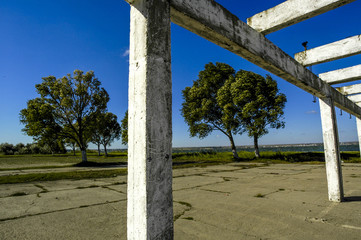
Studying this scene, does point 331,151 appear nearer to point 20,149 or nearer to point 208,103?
point 208,103

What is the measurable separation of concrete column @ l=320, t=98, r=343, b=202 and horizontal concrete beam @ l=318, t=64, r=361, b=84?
0.55 m

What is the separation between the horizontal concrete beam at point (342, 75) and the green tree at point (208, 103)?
1438 cm

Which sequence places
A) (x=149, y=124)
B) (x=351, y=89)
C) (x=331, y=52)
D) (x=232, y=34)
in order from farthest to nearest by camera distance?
→ (x=351, y=89), (x=331, y=52), (x=232, y=34), (x=149, y=124)

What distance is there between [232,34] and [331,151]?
3843mm

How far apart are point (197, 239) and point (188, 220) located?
71 cm

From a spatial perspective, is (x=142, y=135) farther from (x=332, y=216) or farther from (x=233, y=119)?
(x=233, y=119)

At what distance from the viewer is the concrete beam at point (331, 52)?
3.68 meters

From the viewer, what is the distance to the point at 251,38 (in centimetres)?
241

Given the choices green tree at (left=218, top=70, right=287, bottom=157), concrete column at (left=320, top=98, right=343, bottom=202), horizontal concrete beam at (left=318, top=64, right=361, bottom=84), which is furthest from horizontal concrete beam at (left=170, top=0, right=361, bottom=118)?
green tree at (left=218, top=70, right=287, bottom=157)

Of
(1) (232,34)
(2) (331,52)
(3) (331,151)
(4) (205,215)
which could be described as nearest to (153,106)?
(1) (232,34)

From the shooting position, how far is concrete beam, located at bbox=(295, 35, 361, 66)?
3.68 m

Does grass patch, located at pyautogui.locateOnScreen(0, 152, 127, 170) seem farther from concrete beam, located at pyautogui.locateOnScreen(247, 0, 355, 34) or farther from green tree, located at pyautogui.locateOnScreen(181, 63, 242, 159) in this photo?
concrete beam, located at pyautogui.locateOnScreen(247, 0, 355, 34)

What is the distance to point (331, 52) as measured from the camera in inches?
154

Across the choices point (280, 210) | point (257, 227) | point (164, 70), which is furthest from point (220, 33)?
point (280, 210)
